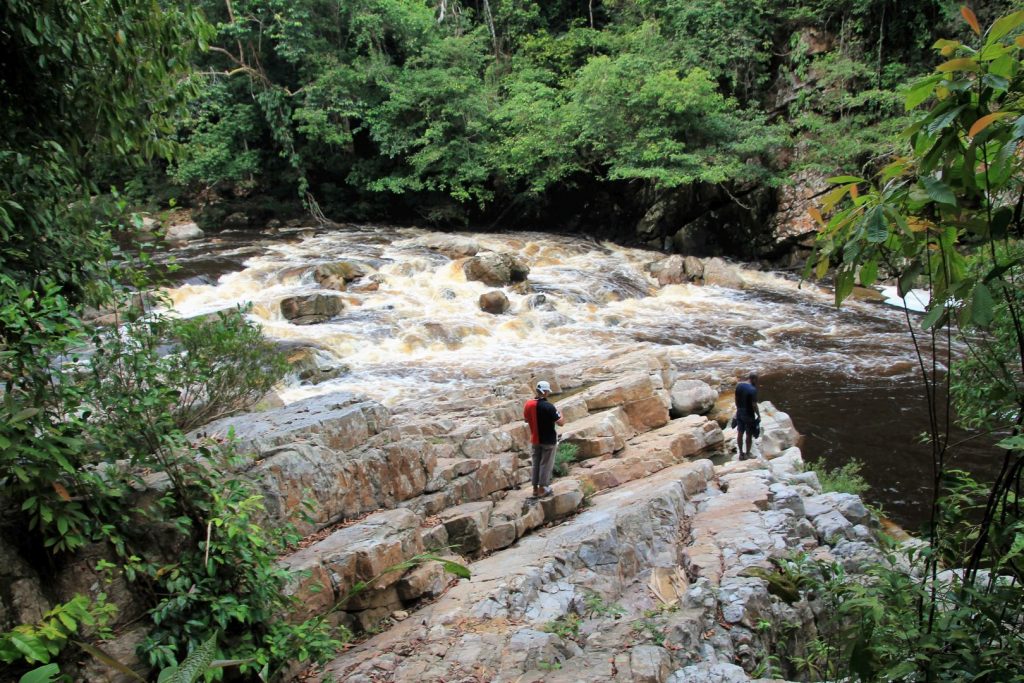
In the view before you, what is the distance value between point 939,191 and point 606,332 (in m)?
12.9

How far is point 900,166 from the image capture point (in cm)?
181

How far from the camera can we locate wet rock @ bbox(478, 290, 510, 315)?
1493 cm

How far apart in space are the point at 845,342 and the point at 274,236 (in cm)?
1700

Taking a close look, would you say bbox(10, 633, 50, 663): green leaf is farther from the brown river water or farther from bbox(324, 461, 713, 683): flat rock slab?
the brown river water

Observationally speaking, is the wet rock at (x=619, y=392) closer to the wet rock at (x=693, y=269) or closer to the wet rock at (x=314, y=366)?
the wet rock at (x=314, y=366)

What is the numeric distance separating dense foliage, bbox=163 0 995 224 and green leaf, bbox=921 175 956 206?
60.7 feet

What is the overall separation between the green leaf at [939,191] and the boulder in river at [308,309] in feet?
42.9

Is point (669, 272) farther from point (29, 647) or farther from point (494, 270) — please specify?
point (29, 647)

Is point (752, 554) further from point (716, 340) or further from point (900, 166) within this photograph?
point (716, 340)

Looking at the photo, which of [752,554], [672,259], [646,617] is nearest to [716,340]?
[672,259]

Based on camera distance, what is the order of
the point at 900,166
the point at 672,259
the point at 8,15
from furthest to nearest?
1. the point at 672,259
2. the point at 8,15
3. the point at 900,166

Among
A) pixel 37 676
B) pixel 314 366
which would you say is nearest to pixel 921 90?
pixel 37 676

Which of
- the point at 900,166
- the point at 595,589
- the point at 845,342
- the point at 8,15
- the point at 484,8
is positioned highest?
the point at 484,8

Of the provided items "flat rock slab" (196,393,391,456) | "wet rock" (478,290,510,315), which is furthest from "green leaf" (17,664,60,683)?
"wet rock" (478,290,510,315)
